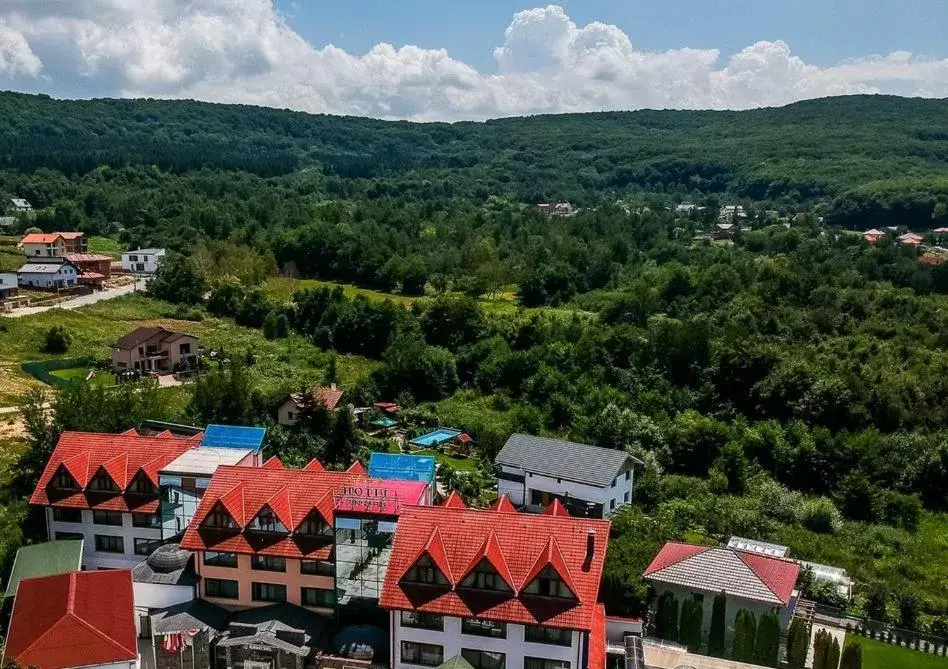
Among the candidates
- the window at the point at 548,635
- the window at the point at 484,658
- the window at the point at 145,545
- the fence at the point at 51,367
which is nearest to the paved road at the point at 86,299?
the fence at the point at 51,367

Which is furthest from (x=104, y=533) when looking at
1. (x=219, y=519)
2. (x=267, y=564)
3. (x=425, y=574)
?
(x=425, y=574)

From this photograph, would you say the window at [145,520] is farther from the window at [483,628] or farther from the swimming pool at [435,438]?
the swimming pool at [435,438]

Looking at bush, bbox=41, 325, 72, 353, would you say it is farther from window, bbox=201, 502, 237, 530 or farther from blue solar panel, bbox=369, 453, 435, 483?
window, bbox=201, 502, 237, 530

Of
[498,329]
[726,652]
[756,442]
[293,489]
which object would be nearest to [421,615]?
[293,489]

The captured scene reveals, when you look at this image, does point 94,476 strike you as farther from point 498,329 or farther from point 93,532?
point 498,329

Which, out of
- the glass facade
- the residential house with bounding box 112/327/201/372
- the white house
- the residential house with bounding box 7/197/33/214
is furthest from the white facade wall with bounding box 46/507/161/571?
the residential house with bounding box 7/197/33/214

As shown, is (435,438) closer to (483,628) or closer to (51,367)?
(483,628)

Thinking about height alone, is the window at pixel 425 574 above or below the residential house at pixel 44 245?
below

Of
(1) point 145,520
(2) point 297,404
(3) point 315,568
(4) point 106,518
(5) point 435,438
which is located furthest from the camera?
(5) point 435,438
